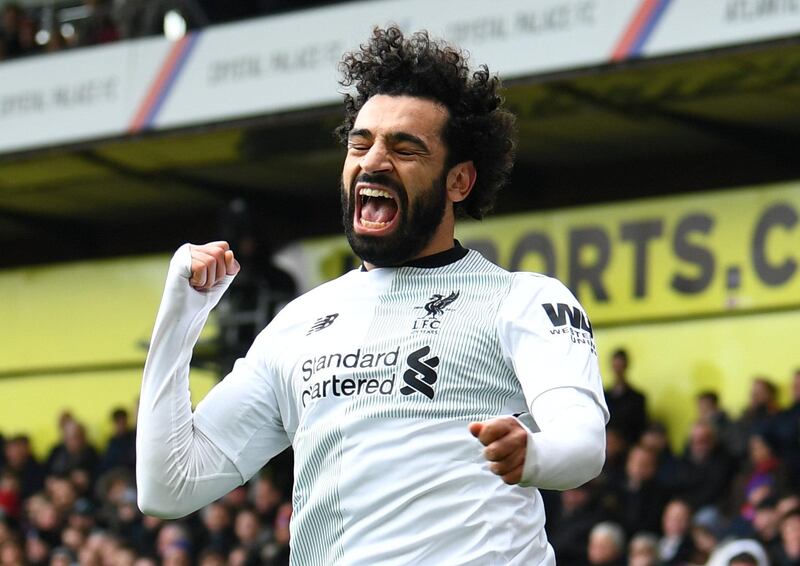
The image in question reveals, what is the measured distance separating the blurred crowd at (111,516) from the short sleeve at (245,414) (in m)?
7.63

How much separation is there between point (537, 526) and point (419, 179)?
72 centimetres

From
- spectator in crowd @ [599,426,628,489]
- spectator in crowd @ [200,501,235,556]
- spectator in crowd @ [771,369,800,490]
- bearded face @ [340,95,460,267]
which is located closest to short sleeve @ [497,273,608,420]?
bearded face @ [340,95,460,267]

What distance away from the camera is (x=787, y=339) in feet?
39.3

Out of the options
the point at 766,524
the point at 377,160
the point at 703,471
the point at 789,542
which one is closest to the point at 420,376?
the point at 377,160

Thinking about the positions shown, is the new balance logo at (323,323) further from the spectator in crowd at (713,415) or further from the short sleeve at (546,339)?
the spectator in crowd at (713,415)

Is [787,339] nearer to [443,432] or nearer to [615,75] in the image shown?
[615,75]

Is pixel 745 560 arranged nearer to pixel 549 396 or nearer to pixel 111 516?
pixel 549 396

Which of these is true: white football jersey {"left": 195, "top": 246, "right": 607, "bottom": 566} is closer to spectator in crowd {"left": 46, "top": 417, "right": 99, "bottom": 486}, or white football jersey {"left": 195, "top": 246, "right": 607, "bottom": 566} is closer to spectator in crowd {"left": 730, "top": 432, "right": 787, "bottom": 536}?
spectator in crowd {"left": 730, "top": 432, "right": 787, "bottom": 536}

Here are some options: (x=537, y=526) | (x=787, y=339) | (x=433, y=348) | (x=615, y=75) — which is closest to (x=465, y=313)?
(x=433, y=348)

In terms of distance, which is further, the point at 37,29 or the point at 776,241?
the point at 37,29

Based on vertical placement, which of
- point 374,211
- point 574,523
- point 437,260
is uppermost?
point 374,211

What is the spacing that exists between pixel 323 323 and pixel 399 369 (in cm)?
28

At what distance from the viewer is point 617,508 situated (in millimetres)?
9875

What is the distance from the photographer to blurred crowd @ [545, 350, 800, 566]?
346 inches
